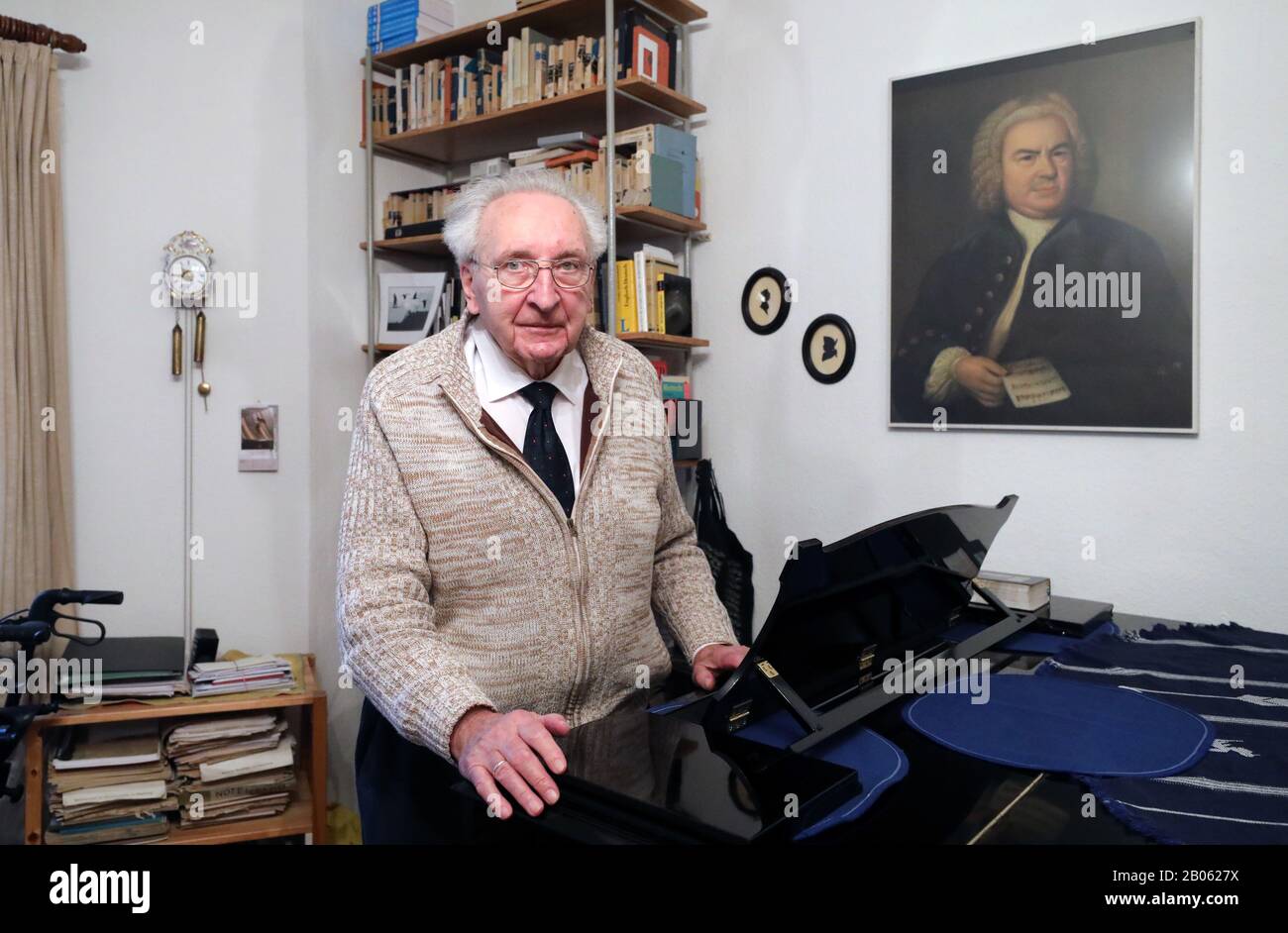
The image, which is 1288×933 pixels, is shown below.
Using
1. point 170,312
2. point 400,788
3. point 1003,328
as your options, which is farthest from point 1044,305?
point 170,312

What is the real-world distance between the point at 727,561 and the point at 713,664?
4.93 ft

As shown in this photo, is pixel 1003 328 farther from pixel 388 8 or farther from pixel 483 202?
pixel 388 8

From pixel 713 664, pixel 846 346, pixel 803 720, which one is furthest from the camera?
pixel 846 346

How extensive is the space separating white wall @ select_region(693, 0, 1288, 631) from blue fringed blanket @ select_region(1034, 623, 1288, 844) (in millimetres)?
566

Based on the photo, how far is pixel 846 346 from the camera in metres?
2.89

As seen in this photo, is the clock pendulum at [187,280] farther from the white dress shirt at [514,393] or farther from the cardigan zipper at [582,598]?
the cardigan zipper at [582,598]

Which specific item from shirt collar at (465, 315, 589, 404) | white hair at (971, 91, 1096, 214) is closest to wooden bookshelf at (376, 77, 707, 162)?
white hair at (971, 91, 1096, 214)

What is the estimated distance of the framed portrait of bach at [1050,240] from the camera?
233cm

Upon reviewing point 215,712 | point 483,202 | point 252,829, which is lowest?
point 252,829

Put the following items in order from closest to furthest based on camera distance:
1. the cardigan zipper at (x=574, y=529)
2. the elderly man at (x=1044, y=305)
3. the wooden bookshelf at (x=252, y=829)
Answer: the cardigan zipper at (x=574, y=529) → the elderly man at (x=1044, y=305) → the wooden bookshelf at (x=252, y=829)

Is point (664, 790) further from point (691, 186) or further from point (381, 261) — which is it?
point (381, 261)

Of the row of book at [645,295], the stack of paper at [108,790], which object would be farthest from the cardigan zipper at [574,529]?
the stack of paper at [108,790]

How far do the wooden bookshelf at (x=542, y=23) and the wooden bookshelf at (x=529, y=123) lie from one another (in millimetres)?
274
